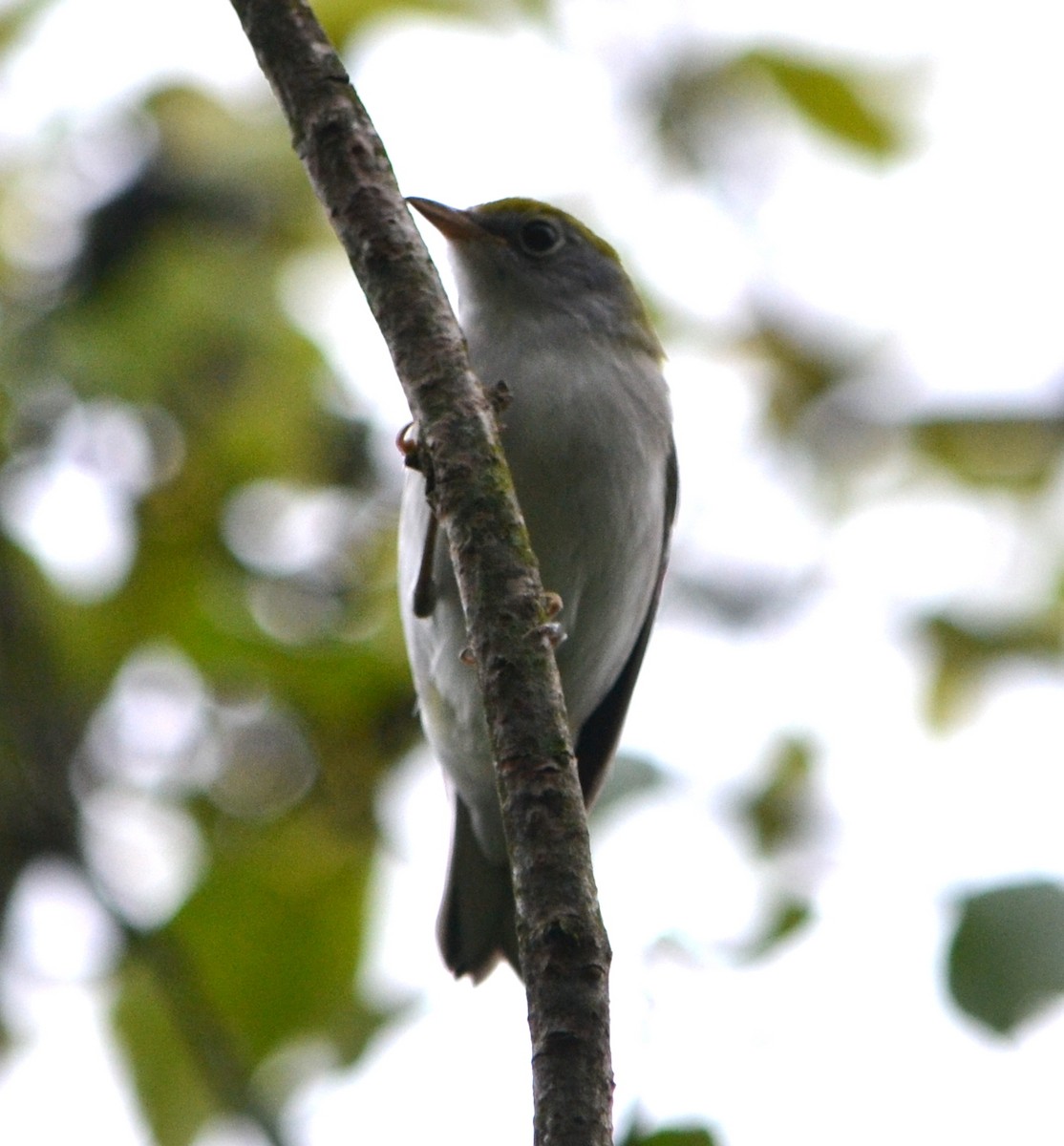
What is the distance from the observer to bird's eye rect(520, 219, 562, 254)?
208 inches

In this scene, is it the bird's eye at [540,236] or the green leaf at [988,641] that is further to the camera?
the bird's eye at [540,236]

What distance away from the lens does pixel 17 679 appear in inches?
156

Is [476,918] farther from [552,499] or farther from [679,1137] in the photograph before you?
[679,1137]

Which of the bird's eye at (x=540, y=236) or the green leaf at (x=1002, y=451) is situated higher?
the bird's eye at (x=540, y=236)

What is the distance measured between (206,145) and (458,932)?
2.83 m

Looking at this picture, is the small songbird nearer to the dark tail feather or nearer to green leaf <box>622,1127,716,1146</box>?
the dark tail feather

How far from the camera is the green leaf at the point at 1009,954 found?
255 cm

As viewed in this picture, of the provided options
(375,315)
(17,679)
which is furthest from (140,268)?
(375,315)

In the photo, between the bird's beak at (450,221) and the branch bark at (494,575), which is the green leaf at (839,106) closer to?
the bird's beak at (450,221)

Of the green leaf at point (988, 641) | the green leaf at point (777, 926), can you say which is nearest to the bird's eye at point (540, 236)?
the green leaf at point (988, 641)

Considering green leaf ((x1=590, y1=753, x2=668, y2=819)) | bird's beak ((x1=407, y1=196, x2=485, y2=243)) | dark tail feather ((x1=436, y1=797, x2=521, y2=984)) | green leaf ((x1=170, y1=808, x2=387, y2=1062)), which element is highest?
bird's beak ((x1=407, y1=196, x2=485, y2=243))

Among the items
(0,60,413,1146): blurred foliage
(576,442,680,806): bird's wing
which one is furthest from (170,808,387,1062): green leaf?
(576,442,680,806): bird's wing

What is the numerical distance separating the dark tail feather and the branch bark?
3.03m

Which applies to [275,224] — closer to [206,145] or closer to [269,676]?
[206,145]
